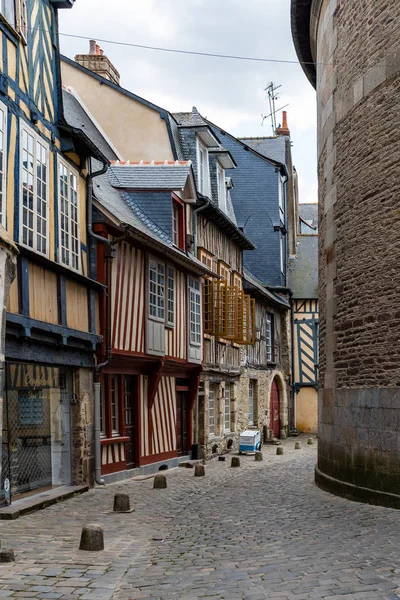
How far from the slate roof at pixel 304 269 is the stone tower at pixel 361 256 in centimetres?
1644

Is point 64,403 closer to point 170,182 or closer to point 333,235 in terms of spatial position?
point 333,235

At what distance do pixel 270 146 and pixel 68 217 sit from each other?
19249 mm

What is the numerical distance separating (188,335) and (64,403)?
17.2 feet

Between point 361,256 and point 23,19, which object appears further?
point 361,256

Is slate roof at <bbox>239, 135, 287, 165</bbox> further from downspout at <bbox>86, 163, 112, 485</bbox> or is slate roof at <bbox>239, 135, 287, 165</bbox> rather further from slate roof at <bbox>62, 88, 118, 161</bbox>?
downspout at <bbox>86, 163, 112, 485</bbox>

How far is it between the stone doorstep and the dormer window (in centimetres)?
601

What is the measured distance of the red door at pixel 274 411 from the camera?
85.0 ft

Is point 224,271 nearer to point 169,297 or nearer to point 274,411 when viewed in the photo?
point 169,297

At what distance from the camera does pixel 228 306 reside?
18406 mm

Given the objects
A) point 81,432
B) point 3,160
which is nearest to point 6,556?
point 3,160

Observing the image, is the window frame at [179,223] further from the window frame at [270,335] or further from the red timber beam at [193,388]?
the window frame at [270,335]

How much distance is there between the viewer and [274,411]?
2631cm

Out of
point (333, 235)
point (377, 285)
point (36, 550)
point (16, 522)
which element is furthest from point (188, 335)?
point (36, 550)

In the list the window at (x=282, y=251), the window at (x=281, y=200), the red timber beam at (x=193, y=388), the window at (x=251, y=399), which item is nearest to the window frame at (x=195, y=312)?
the red timber beam at (x=193, y=388)
